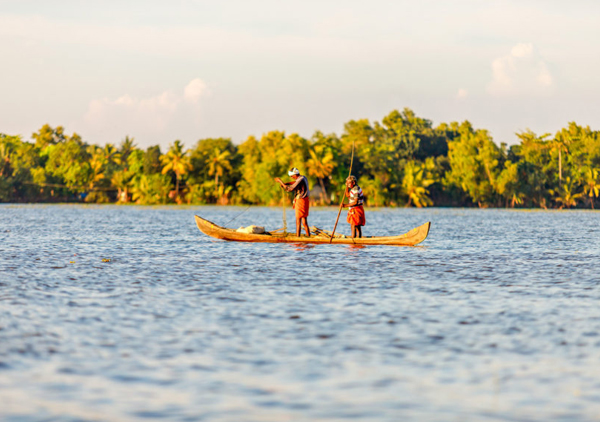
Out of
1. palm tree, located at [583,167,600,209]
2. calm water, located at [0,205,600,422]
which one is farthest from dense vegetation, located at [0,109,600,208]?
calm water, located at [0,205,600,422]

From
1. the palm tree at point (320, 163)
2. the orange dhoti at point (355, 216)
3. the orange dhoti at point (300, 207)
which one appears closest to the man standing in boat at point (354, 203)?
the orange dhoti at point (355, 216)

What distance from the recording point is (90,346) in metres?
9.45

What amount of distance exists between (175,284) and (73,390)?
828cm

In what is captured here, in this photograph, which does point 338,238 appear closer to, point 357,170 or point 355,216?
point 355,216

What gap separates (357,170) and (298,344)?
3804 inches

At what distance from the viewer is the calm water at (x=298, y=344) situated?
7090 millimetres

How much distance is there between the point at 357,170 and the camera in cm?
10569

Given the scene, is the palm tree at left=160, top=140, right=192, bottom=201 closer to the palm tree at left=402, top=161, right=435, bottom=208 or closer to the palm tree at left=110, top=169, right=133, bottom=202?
the palm tree at left=110, top=169, right=133, bottom=202

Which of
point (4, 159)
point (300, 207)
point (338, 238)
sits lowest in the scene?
point (338, 238)

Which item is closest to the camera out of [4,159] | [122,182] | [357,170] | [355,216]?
[355,216]

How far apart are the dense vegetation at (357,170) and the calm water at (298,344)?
84.7m

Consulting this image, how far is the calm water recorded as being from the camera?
23.3 feet

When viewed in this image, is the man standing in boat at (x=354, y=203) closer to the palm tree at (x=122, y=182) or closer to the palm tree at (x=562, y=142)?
the palm tree at (x=562, y=142)

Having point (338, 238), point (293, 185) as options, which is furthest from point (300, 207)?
point (338, 238)
